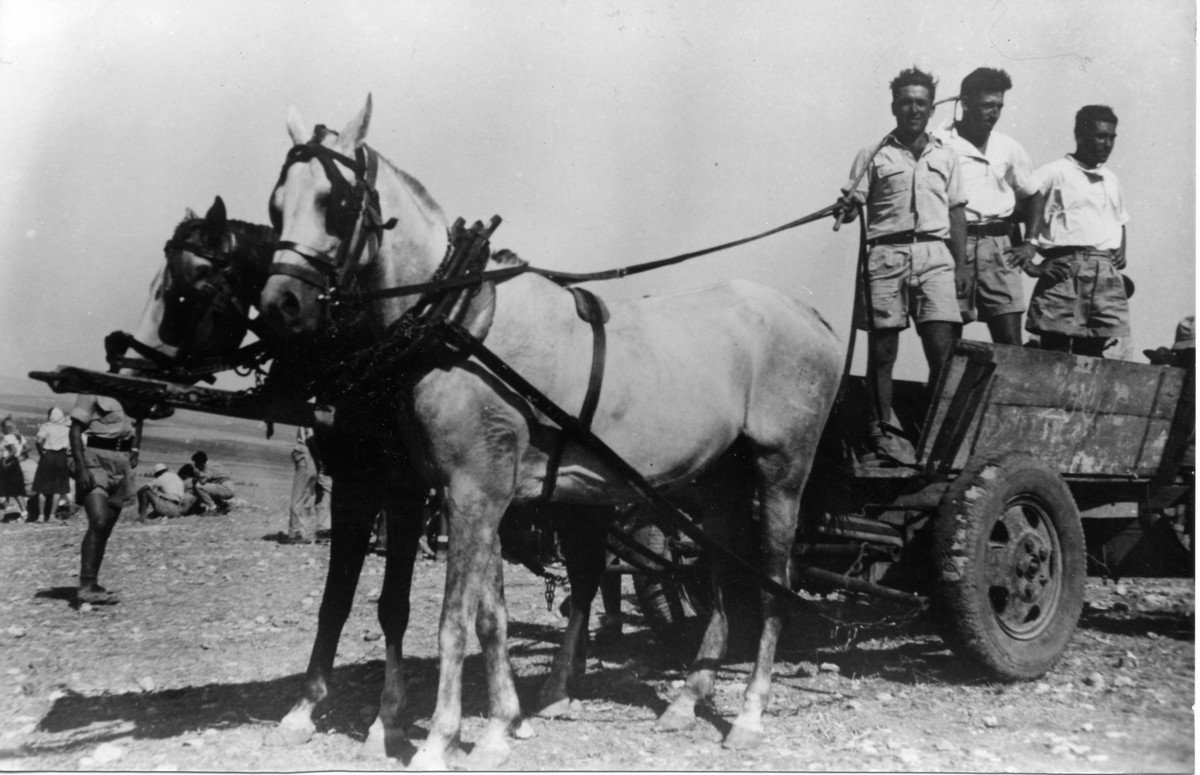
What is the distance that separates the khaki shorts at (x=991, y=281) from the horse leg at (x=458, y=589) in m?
3.54

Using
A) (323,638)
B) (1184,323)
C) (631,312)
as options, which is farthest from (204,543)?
(1184,323)

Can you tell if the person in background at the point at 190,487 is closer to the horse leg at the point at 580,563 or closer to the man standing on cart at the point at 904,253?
the horse leg at the point at 580,563

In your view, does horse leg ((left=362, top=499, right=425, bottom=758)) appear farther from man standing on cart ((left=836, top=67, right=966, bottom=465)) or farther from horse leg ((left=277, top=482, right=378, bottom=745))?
man standing on cart ((left=836, top=67, right=966, bottom=465))

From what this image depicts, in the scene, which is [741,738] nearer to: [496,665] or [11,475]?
[496,665]

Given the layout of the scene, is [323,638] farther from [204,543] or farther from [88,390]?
[204,543]

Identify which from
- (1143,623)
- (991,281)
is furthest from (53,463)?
(1143,623)

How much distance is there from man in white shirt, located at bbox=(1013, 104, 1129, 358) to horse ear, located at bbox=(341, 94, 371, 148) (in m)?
4.10

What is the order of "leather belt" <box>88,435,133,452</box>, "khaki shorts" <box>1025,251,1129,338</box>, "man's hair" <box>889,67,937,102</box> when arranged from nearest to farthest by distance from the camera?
"man's hair" <box>889,67,937,102</box> < "khaki shorts" <box>1025,251,1129,338</box> < "leather belt" <box>88,435,133,452</box>

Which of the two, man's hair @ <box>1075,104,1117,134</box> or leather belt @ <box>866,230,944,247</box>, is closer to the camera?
leather belt @ <box>866,230,944,247</box>

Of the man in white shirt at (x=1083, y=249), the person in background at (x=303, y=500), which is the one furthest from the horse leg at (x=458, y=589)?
the person in background at (x=303, y=500)

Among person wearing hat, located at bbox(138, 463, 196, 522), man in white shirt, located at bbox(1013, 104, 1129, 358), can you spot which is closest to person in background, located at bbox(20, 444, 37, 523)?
person wearing hat, located at bbox(138, 463, 196, 522)

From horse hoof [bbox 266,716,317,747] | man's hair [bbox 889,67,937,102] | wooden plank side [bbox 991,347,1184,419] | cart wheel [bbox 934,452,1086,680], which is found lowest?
horse hoof [bbox 266,716,317,747]

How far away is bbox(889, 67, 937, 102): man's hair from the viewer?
5.19m

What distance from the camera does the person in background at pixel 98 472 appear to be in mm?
7227
